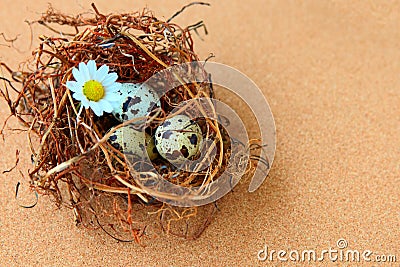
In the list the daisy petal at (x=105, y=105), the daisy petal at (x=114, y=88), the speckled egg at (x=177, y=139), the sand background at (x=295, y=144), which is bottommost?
the sand background at (x=295, y=144)

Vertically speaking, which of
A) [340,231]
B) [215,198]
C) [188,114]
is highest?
[188,114]

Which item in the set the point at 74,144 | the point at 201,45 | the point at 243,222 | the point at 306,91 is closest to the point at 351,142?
the point at 306,91

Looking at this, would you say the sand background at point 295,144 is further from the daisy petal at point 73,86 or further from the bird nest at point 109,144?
the daisy petal at point 73,86

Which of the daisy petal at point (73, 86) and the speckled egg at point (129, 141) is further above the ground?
the daisy petal at point (73, 86)

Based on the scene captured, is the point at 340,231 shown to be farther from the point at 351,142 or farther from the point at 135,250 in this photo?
the point at 135,250

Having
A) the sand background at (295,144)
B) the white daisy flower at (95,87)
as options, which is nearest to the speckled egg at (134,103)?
the white daisy flower at (95,87)

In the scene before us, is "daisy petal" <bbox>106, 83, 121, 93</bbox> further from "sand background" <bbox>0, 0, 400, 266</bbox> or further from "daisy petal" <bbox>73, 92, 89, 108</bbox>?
"sand background" <bbox>0, 0, 400, 266</bbox>
